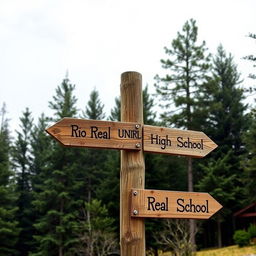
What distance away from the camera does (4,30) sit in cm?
1677

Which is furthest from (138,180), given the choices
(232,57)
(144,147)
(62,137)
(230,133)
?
(232,57)

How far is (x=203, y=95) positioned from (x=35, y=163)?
55.5ft

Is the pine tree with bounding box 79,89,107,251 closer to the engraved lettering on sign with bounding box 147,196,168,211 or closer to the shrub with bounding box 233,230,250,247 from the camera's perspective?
the shrub with bounding box 233,230,250,247

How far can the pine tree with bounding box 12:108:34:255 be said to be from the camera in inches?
1189

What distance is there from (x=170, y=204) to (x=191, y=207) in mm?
224

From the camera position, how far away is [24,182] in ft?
113

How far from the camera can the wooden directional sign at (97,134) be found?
10.8 feet

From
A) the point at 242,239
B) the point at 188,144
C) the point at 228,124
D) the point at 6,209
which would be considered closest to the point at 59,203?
the point at 6,209

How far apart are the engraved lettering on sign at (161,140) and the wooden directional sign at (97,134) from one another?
14 cm

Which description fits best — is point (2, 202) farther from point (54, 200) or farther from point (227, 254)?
point (227, 254)

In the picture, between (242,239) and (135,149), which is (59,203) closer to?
(242,239)

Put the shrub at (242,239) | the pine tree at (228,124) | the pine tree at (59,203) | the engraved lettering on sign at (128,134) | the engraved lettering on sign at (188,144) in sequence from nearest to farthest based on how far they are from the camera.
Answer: the engraved lettering on sign at (128,134)
the engraved lettering on sign at (188,144)
the shrub at (242,239)
the pine tree at (59,203)
the pine tree at (228,124)

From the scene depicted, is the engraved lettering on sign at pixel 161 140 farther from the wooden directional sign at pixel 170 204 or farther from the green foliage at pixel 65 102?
the green foliage at pixel 65 102

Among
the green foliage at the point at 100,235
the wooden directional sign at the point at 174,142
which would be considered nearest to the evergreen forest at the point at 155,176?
the green foliage at the point at 100,235
